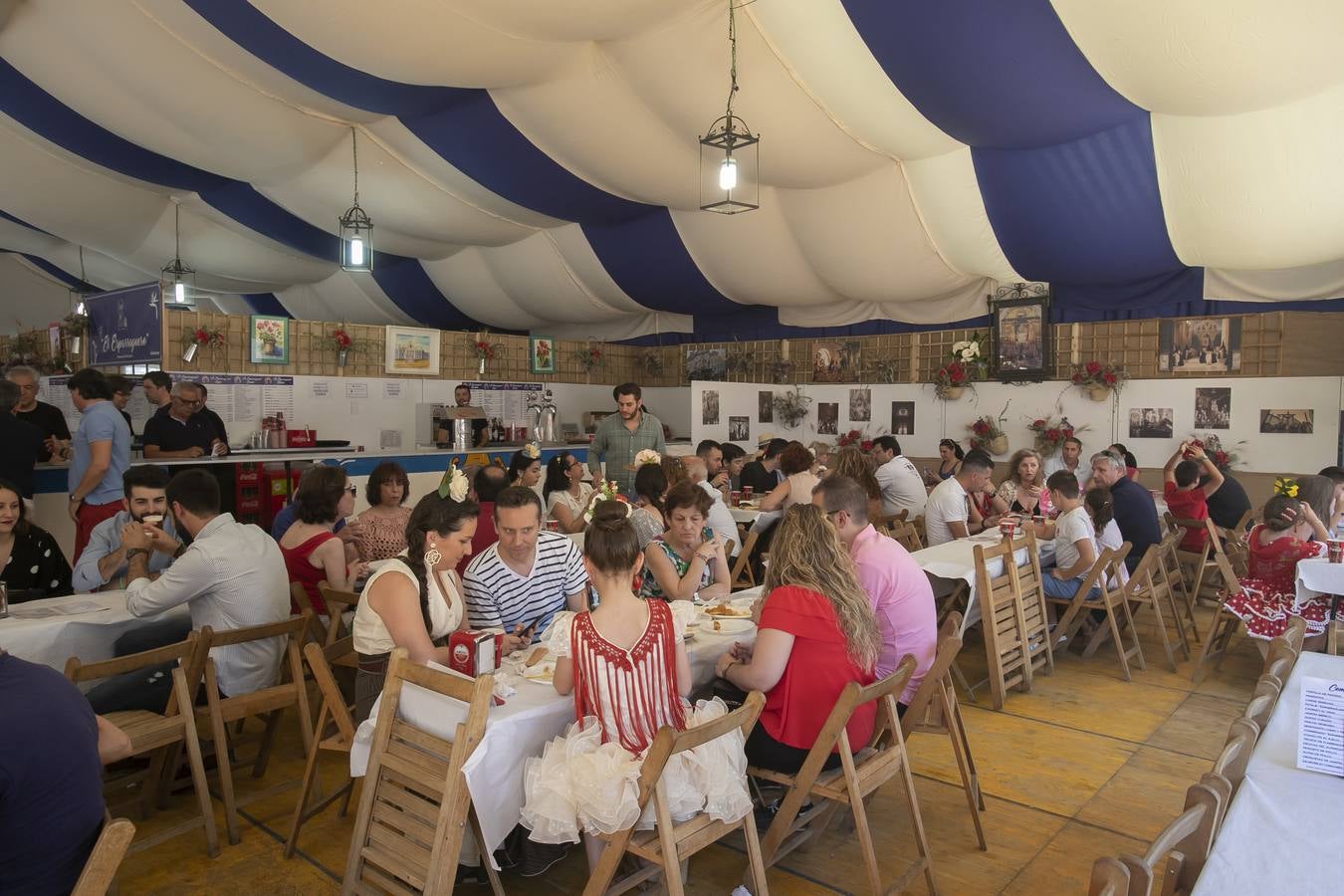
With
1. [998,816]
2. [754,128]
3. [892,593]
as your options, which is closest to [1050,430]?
[754,128]

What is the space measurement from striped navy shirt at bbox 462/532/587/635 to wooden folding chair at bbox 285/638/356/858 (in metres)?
0.48

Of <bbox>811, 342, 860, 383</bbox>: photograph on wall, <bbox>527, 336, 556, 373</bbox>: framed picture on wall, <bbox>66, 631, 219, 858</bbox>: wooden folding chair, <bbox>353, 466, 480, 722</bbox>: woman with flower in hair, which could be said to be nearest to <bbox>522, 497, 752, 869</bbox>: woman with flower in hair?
<bbox>353, 466, 480, 722</bbox>: woman with flower in hair

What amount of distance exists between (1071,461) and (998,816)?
20.3 ft

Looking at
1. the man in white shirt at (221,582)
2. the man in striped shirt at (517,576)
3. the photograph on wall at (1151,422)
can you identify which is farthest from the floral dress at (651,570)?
the photograph on wall at (1151,422)

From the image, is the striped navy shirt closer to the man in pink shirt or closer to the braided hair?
the braided hair

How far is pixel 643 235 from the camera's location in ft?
34.7

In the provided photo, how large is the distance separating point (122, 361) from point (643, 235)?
5.81m

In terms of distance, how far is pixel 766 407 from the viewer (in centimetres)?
1148

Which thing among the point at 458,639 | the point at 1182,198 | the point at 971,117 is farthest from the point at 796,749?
the point at 1182,198

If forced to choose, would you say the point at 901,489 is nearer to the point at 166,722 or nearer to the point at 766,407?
the point at 766,407

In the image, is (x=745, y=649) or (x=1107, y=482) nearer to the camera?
(x=745, y=649)

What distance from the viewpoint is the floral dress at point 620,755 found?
228cm

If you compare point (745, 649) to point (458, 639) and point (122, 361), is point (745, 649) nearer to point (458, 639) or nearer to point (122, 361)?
point (458, 639)

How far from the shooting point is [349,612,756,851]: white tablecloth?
2363 millimetres
